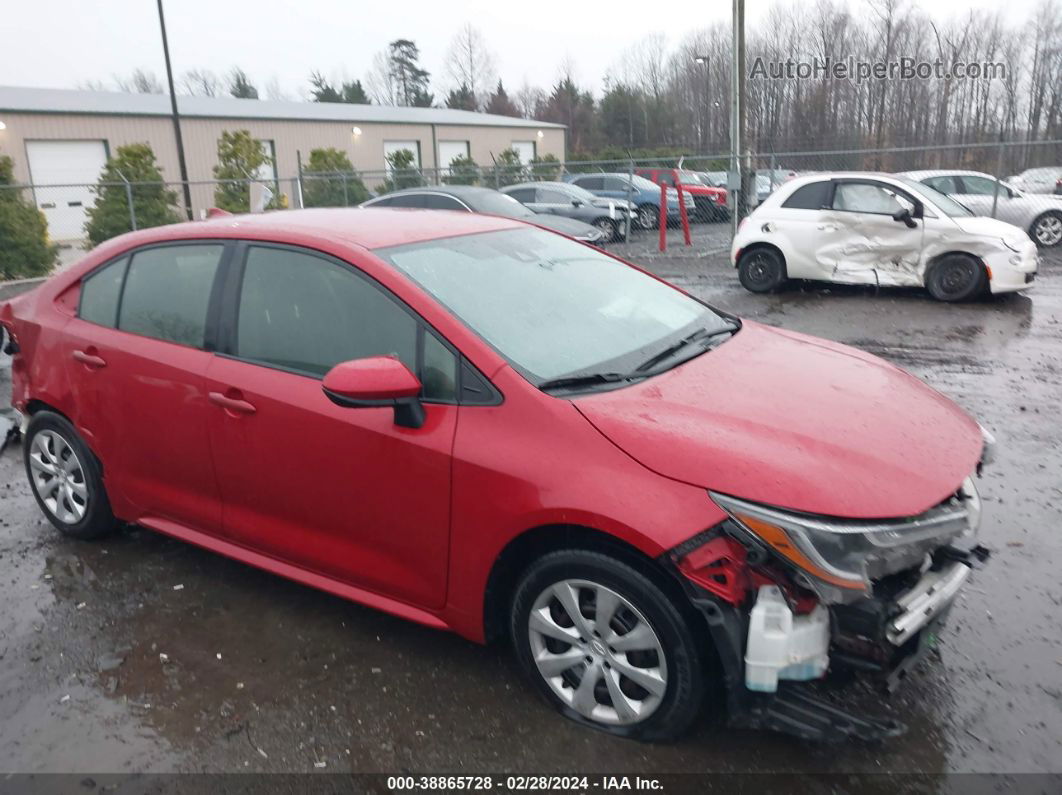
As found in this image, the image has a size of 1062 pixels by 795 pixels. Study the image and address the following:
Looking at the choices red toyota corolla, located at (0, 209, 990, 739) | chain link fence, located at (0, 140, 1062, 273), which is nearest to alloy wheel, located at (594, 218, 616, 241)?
chain link fence, located at (0, 140, 1062, 273)

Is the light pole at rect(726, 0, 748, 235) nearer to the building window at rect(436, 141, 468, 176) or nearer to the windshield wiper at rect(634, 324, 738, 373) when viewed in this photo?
the windshield wiper at rect(634, 324, 738, 373)

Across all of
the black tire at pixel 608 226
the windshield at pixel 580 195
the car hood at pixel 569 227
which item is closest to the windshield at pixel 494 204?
the car hood at pixel 569 227

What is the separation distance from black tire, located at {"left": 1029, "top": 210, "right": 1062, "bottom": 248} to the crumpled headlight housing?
14844 mm

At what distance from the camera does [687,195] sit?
2216 cm

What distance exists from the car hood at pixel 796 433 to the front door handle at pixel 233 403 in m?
1.41

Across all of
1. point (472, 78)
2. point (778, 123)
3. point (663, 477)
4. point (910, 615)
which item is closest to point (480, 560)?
point (663, 477)

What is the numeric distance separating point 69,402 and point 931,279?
9.53m

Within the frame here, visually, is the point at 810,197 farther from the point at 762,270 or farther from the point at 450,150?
the point at 450,150

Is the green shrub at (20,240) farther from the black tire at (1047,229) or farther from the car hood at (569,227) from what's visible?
the black tire at (1047,229)

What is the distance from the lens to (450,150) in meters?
44.4

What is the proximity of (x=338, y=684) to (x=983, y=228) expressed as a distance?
31.5ft

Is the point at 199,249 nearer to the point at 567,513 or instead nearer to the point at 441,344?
the point at 441,344

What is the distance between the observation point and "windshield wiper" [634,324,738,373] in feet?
10.7

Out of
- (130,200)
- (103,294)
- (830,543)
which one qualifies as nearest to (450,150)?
(130,200)
